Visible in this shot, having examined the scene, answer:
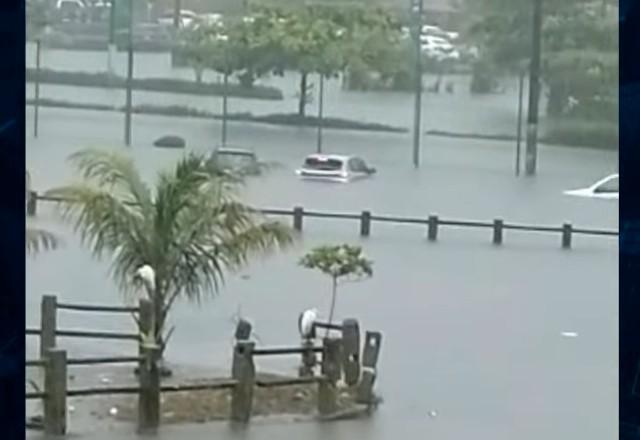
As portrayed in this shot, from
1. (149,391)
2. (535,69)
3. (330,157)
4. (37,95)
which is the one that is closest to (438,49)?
(535,69)

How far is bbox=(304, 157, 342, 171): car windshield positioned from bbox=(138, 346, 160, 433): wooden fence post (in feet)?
1.54

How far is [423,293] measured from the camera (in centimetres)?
237

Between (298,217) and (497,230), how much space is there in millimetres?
383

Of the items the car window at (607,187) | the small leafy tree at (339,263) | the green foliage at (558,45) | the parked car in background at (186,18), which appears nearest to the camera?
the car window at (607,187)

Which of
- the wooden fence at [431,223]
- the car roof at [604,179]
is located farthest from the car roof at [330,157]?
the car roof at [604,179]

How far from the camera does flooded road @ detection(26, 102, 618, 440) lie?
228 centimetres

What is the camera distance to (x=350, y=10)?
2.21 metres

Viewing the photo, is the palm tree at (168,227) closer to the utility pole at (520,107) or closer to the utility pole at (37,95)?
the utility pole at (37,95)

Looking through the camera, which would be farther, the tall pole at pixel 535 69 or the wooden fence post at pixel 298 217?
the wooden fence post at pixel 298 217

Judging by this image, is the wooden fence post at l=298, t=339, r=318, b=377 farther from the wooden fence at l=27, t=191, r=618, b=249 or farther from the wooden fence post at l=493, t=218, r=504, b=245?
the wooden fence post at l=493, t=218, r=504, b=245

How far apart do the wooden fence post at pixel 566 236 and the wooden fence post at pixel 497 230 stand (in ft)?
0.40

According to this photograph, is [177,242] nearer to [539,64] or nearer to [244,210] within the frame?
[244,210]

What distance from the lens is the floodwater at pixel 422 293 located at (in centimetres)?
228

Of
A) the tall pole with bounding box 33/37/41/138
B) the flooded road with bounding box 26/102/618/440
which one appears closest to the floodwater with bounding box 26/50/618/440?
the flooded road with bounding box 26/102/618/440
